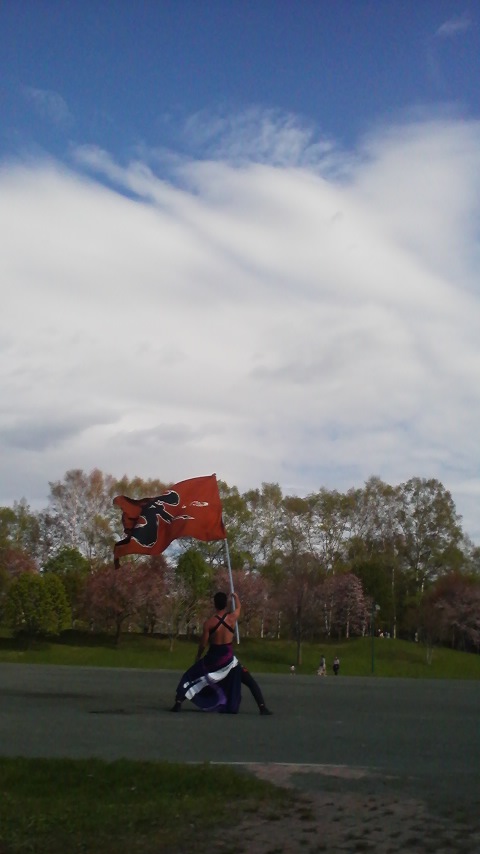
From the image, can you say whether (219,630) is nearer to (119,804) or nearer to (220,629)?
(220,629)

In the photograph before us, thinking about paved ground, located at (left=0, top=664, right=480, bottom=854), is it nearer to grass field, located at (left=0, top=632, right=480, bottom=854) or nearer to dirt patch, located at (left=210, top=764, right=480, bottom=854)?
dirt patch, located at (left=210, top=764, right=480, bottom=854)

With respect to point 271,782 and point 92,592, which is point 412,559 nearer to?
point 92,592

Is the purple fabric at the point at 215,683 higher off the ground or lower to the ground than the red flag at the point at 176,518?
lower

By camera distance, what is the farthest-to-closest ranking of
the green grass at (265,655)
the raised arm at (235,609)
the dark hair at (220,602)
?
1. the green grass at (265,655)
2. the dark hair at (220,602)
3. the raised arm at (235,609)

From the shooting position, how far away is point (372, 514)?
90750 millimetres

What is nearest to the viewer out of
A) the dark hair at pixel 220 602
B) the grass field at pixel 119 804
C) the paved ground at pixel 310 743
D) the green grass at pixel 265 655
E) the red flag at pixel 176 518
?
the grass field at pixel 119 804

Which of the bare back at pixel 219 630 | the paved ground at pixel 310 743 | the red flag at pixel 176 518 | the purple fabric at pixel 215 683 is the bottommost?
the paved ground at pixel 310 743

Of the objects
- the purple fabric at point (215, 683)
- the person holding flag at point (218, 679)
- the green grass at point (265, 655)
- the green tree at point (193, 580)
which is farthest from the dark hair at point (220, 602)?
the green tree at point (193, 580)

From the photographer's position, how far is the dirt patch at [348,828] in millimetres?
5566

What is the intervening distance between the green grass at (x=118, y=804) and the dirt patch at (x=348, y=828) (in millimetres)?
193

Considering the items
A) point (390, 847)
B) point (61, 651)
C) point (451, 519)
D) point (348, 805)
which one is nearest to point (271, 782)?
point (348, 805)

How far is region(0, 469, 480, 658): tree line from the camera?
7350cm

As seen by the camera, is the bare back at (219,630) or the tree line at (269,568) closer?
the bare back at (219,630)

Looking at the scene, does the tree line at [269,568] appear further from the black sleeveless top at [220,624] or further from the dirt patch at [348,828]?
the dirt patch at [348,828]
